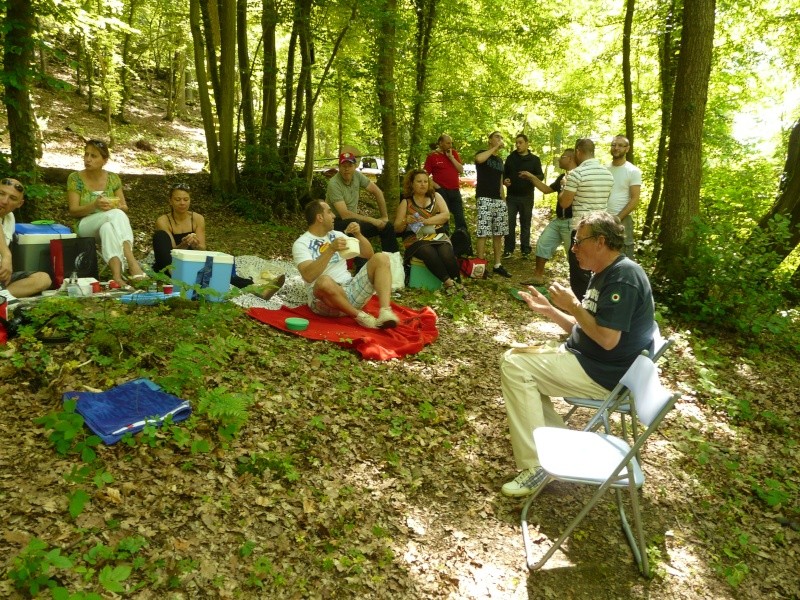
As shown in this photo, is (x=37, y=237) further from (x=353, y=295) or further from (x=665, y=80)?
(x=665, y=80)

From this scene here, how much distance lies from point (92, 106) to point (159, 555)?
59.4 ft

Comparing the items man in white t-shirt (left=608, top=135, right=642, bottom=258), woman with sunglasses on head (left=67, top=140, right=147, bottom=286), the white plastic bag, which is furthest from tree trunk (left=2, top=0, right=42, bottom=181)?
man in white t-shirt (left=608, top=135, right=642, bottom=258)

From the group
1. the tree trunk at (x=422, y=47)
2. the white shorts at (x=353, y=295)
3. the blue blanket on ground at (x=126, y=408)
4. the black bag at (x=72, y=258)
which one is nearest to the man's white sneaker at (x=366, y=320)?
the white shorts at (x=353, y=295)

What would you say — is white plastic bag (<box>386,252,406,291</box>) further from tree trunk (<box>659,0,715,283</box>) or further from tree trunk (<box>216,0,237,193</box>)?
tree trunk (<box>216,0,237,193</box>)

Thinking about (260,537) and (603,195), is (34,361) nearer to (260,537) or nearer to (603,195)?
(260,537)

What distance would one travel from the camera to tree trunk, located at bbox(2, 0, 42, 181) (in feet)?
15.9

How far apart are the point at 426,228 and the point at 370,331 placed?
2050mm

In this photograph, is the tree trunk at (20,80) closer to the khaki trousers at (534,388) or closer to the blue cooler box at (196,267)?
the blue cooler box at (196,267)

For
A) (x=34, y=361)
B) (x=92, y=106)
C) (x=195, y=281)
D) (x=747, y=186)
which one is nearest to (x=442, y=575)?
(x=34, y=361)

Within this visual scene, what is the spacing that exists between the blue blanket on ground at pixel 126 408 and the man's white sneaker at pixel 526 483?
1979 millimetres

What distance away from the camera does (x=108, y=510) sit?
2539 mm

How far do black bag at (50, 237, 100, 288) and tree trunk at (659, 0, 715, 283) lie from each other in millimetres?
6381

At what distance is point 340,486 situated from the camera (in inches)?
122

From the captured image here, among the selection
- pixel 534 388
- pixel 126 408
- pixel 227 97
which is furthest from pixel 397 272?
pixel 227 97
